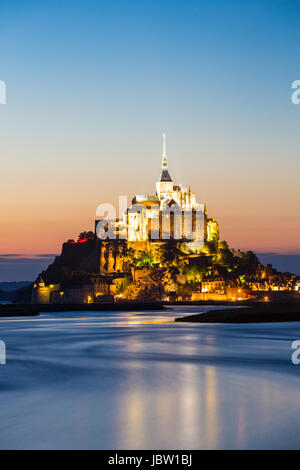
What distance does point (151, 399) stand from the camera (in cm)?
1021

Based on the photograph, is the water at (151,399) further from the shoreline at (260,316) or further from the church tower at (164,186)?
the church tower at (164,186)

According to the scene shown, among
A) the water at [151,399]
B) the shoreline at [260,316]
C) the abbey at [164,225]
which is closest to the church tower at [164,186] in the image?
the abbey at [164,225]

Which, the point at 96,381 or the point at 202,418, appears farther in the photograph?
the point at 96,381

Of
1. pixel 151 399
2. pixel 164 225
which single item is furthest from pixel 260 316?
pixel 164 225

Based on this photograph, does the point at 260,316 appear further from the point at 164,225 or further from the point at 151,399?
the point at 164,225

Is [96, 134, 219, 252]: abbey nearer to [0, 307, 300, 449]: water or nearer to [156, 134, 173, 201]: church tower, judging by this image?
[156, 134, 173, 201]: church tower

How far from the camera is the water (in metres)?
7.38

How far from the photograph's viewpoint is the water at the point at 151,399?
7.38m

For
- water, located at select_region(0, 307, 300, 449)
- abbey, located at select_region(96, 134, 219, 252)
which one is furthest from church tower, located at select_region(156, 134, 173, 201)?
water, located at select_region(0, 307, 300, 449)

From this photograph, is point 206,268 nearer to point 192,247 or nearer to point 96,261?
point 192,247

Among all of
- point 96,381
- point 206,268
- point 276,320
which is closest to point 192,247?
point 206,268
